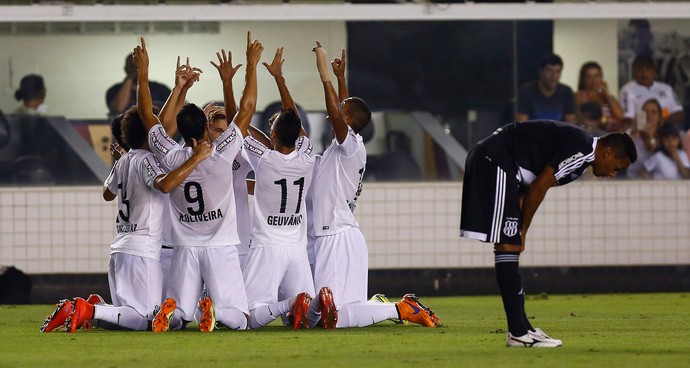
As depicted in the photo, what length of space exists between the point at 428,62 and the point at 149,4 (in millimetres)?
3465

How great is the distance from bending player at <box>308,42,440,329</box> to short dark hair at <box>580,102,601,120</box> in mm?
6952

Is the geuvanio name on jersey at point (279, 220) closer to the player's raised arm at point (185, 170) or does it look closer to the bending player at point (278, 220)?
the bending player at point (278, 220)

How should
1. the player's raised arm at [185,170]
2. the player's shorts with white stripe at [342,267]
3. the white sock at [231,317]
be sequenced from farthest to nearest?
the player's shorts with white stripe at [342,267] → the white sock at [231,317] → the player's raised arm at [185,170]

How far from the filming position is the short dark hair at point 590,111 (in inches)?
742

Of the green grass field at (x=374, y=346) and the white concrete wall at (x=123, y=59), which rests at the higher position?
the white concrete wall at (x=123, y=59)

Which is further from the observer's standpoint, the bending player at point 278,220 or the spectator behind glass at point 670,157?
the spectator behind glass at point 670,157

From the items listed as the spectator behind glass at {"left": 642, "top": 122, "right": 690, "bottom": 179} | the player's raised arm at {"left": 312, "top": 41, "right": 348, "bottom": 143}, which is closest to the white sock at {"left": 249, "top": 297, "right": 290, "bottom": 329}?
the player's raised arm at {"left": 312, "top": 41, "right": 348, "bottom": 143}

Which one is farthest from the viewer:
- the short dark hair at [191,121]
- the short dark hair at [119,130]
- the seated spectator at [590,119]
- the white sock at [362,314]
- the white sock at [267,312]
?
the seated spectator at [590,119]

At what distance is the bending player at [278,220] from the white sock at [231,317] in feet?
0.65

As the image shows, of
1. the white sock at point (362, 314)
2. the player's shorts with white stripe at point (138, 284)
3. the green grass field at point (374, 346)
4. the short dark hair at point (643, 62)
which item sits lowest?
A: the green grass field at point (374, 346)

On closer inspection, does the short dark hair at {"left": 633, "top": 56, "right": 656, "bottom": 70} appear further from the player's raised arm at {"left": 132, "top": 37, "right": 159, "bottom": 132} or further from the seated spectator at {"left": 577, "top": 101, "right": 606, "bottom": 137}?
the player's raised arm at {"left": 132, "top": 37, "right": 159, "bottom": 132}

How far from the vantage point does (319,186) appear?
40.5 ft

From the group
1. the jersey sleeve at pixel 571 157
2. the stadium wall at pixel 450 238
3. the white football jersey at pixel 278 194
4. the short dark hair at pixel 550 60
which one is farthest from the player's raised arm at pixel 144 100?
the short dark hair at pixel 550 60

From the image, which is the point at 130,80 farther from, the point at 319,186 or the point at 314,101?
the point at 319,186
